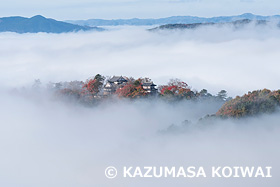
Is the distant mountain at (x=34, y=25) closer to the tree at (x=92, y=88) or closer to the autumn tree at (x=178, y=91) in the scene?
the tree at (x=92, y=88)

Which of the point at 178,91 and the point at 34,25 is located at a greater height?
the point at 178,91

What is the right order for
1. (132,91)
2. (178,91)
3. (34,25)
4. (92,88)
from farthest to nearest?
(34,25) < (92,88) < (178,91) < (132,91)

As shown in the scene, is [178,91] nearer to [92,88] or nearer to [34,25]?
[92,88]

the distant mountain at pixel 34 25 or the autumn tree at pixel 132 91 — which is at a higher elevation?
the autumn tree at pixel 132 91

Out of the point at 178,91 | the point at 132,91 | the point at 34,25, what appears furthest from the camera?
the point at 34,25

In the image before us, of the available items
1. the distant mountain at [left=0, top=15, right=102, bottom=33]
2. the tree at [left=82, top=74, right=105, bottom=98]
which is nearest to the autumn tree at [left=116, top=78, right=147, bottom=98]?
the tree at [left=82, top=74, right=105, bottom=98]

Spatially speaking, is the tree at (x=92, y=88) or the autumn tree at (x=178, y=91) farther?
the tree at (x=92, y=88)

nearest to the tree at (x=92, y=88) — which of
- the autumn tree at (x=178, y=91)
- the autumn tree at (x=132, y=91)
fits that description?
the autumn tree at (x=132, y=91)

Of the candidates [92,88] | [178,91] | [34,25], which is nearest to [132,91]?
[178,91]

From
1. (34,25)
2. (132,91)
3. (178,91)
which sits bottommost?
(34,25)
